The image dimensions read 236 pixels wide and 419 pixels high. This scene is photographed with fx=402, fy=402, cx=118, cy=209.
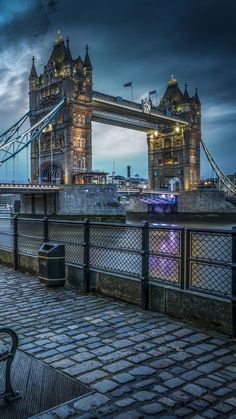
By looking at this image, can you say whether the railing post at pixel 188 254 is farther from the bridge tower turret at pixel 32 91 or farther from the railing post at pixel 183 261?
the bridge tower turret at pixel 32 91

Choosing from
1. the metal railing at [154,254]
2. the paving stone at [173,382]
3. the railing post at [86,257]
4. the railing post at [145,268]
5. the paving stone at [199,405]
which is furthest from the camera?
the railing post at [86,257]

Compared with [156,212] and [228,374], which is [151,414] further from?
[156,212]

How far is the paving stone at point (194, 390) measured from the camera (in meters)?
3.26

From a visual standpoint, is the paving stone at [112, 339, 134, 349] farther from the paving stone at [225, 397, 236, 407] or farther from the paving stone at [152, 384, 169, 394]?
the paving stone at [225, 397, 236, 407]

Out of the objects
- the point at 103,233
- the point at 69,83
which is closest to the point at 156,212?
the point at 69,83

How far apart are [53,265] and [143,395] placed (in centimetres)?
435

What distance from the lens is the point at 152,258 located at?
613cm

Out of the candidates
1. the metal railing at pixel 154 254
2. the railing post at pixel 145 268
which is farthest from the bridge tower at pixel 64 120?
the railing post at pixel 145 268

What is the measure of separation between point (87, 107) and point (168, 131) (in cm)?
3068

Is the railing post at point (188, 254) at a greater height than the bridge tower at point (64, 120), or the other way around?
the bridge tower at point (64, 120)

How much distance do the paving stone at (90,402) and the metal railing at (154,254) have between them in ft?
6.88

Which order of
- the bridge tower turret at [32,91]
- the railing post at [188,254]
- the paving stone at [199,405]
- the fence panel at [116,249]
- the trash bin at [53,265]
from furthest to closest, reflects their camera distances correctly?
1. the bridge tower turret at [32,91]
2. the trash bin at [53,265]
3. the fence panel at [116,249]
4. the railing post at [188,254]
5. the paving stone at [199,405]

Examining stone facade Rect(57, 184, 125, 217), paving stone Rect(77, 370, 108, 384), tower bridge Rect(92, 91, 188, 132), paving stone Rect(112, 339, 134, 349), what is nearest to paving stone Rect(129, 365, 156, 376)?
paving stone Rect(77, 370, 108, 384)

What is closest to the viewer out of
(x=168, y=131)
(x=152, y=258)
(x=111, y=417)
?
(x=111, y=417)
